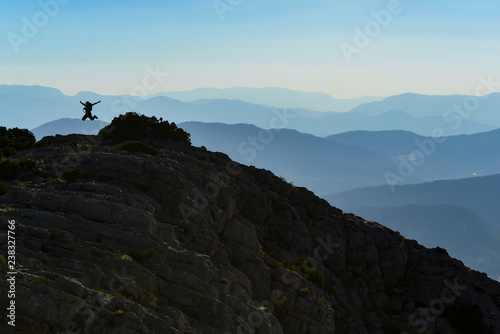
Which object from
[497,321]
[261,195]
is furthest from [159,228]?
[497,321]

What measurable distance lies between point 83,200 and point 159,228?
196 inches

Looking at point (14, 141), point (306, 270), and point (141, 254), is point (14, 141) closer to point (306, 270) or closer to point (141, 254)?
point (306, 270)

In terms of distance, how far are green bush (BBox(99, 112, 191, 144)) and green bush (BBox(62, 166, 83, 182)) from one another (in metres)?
22.5

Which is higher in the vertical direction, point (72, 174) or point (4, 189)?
point (72, 174)

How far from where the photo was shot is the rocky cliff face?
26.0 meters

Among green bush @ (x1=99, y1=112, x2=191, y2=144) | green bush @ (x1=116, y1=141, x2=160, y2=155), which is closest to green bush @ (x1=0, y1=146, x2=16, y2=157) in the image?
green bush @ (x1=99, y1=112, x2=191, y2=144)

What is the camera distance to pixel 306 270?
1976 inches

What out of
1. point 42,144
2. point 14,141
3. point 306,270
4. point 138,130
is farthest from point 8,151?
point 306,270

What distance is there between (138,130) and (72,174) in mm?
24825

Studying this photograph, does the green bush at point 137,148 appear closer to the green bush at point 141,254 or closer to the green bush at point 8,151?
the green bush at point 8,151

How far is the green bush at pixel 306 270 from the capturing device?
161ft

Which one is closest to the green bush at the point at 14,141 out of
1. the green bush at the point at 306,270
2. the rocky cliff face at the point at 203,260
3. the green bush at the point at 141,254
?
the rocky cliff face at the point at 203,260

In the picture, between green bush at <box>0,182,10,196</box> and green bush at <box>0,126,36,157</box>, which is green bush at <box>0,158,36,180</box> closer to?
green bush at <box>0,182,10,196</box>

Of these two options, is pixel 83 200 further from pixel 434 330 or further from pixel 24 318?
pixel 434 330
